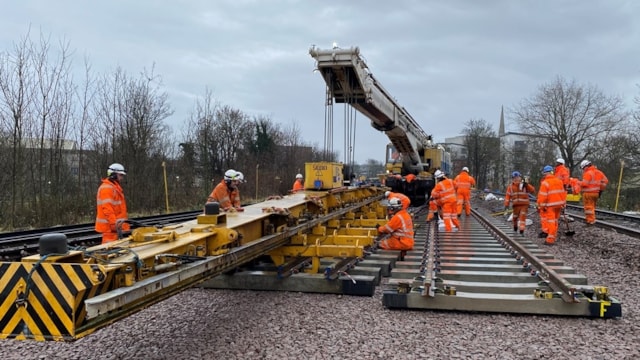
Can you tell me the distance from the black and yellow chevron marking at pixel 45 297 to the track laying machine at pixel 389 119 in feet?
20.0

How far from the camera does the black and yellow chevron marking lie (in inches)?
92.7

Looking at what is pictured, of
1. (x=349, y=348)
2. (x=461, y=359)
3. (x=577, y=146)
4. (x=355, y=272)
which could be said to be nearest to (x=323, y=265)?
(x=355, y=272)

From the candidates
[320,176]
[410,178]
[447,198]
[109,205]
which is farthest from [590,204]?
[109,205]

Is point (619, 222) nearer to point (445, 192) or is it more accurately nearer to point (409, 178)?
point (409, 178)

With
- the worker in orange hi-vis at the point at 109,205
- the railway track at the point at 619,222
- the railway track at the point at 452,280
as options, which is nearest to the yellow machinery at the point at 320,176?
the railway track at the point at 452,280

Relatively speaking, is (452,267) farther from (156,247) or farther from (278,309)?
(156,247)

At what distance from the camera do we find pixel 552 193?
8.82 metres

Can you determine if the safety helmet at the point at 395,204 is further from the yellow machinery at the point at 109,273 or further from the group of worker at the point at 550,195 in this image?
the group of worker at the point at 550,195

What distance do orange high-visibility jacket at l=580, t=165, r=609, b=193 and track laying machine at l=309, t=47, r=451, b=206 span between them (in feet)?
16.3

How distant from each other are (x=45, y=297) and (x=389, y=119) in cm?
1019

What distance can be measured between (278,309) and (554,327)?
282 centimetres

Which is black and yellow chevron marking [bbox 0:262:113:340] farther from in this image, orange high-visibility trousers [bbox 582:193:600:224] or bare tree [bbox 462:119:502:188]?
bare tree [bbox 462:119:502:188]

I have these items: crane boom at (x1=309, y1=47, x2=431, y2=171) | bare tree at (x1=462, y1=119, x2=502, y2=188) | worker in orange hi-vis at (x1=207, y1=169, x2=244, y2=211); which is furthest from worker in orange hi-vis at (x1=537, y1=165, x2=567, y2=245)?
bare tree at (x1=462, y1=119, x2=502, y2=188)

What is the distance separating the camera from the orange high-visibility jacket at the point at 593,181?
10.4 m
